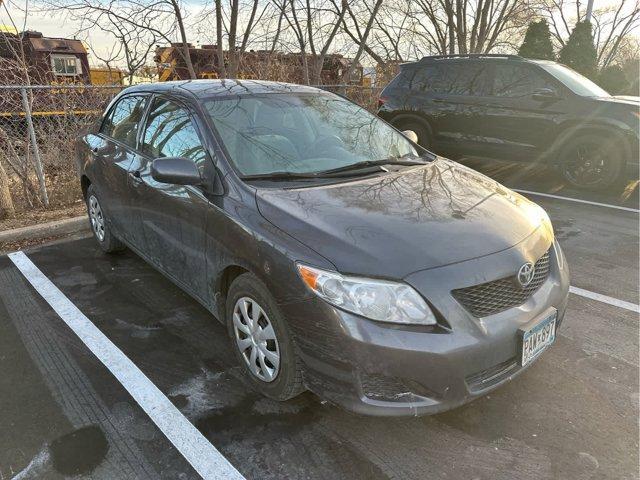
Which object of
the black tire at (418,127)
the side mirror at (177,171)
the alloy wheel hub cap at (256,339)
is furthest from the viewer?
the black tire at (418,127)

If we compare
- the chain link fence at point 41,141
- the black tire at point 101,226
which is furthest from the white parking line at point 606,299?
the chain link fence at point 41,141

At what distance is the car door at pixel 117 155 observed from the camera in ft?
12.8

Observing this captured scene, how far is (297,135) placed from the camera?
3293 millimetres

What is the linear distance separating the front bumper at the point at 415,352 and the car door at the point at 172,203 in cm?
104

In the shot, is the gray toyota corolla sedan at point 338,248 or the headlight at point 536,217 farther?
the headlight at point 536,217

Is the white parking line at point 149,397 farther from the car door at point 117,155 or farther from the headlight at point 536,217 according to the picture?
the headlight at point 536,217

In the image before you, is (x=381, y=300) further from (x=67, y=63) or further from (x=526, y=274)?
(x=67, y=63)

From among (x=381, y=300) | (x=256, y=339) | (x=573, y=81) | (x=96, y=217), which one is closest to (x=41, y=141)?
(x=96, y=217)

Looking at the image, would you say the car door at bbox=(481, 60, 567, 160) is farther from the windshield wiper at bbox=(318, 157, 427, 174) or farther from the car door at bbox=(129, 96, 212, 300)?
the car door at bbox=(129, 96, 212, 300)

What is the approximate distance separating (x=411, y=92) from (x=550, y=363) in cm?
634

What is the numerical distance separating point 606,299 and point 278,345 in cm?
283

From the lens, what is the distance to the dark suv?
6.86 meters

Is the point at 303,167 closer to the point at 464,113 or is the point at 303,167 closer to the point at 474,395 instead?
the point at 474,395

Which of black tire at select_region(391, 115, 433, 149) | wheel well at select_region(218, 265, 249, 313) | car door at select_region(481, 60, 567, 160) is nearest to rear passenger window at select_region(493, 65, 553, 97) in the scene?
car door at select_region(481, 60, 567, 160)
